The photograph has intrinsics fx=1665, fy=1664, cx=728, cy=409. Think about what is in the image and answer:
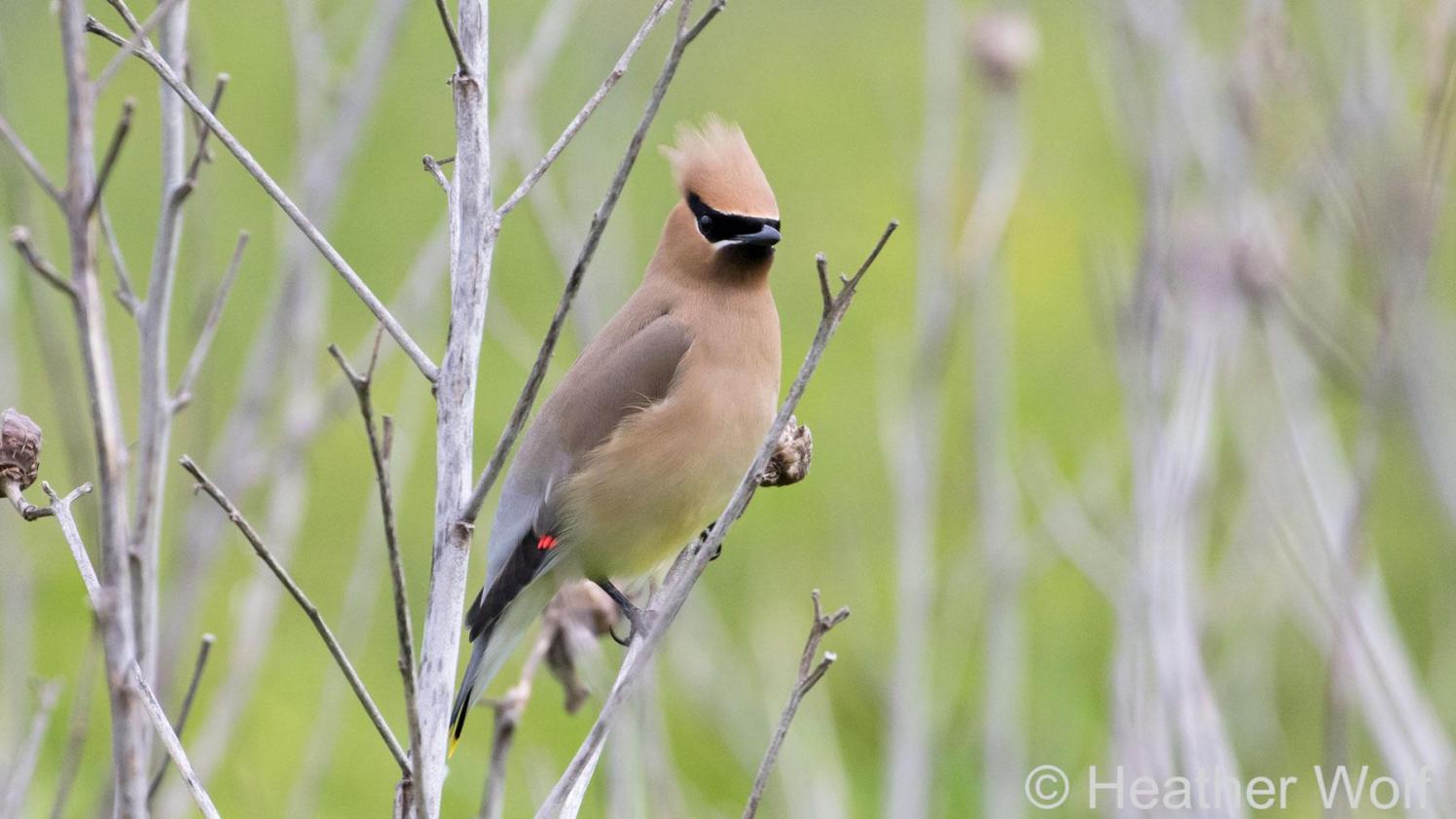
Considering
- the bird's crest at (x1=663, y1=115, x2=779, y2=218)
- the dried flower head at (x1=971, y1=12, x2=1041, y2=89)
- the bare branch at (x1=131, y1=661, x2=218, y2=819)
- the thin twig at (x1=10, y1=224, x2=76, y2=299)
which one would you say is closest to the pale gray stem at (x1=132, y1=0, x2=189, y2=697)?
the bare branch at (x1=131, y1=661, x2=218, y2=819)

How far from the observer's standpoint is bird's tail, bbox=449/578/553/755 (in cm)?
286

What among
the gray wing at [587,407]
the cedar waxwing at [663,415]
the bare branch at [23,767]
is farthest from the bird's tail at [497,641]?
the bare branch at [23,767]

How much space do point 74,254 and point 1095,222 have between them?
21.2 ft

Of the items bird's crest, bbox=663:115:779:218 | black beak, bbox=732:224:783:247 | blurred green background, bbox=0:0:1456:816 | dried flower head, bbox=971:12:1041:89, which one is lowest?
blurred green background, bbox=0:0:1456:816

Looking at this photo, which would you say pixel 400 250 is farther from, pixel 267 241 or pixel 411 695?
pixel 411 695

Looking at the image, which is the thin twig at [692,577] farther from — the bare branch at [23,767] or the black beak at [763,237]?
the black beak at [763,237]

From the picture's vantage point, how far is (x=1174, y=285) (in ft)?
8.72

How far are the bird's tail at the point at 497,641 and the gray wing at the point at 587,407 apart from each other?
107 mm

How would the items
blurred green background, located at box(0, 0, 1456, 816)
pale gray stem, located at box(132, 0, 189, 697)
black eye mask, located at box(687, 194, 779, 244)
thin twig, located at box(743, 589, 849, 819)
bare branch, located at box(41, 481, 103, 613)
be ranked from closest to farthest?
1. bare branch, located at box(41, 481, 103, 613)
2. thin twig, located at box(743, 589, 849, 819)
3. pale gray stem, located at box(132, 0, 189, 697)
4. black eye mask, located at box(687, 194, 779, 244)
5. blurred green background, located at box(0, 0, 1456, 816)

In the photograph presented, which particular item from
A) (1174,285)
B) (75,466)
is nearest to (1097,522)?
(1174,285)

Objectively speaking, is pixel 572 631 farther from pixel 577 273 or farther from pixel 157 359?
pixel 577 273

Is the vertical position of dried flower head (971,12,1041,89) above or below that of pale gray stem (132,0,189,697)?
above

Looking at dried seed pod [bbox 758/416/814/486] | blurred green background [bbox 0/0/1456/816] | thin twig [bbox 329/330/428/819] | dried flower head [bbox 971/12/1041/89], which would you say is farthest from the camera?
blurred green background [bbox 0/0/1456/816]

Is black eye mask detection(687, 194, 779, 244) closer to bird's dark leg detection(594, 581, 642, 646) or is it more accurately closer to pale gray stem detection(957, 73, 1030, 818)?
pale gray stem detection(957, 73, 1030, 818)
